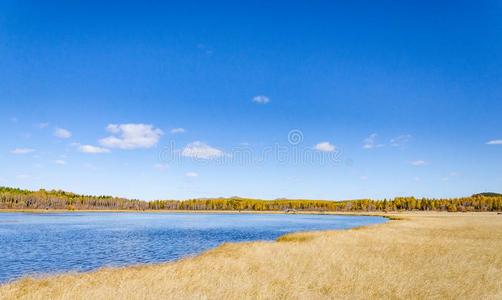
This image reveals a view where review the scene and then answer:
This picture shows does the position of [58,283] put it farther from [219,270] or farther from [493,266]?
[493,266]

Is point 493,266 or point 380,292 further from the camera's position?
point 493,266

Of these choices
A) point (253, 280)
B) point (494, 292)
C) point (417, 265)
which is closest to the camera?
point (494, 292)

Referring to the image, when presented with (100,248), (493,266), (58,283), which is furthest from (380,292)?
(100,248)

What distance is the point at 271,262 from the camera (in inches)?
942

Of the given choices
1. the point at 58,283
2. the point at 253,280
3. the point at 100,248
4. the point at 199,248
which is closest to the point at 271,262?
the point at 253,280

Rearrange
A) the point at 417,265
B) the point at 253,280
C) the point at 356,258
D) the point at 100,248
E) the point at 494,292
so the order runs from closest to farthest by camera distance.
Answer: the point at 494,292 < the point at 253,280 < the point at 417,265 < the point at 356,258 < the point at 100,248

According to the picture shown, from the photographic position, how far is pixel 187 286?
1714cm

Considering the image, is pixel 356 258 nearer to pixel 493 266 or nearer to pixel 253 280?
pixel 493 266

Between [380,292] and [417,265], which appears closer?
[380,292]

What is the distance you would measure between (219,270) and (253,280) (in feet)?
12.4

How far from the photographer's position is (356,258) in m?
25.2

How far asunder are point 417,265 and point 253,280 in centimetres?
1114

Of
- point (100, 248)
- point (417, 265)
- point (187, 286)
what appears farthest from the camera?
point (100, 248)

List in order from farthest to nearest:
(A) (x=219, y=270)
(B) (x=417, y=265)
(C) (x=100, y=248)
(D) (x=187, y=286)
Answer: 1. (C) (x=100, y=248)
2. (B) (x=417, y=265)
3. (A) (x=219, y=270)
4. (D) (x=187, y=286)
